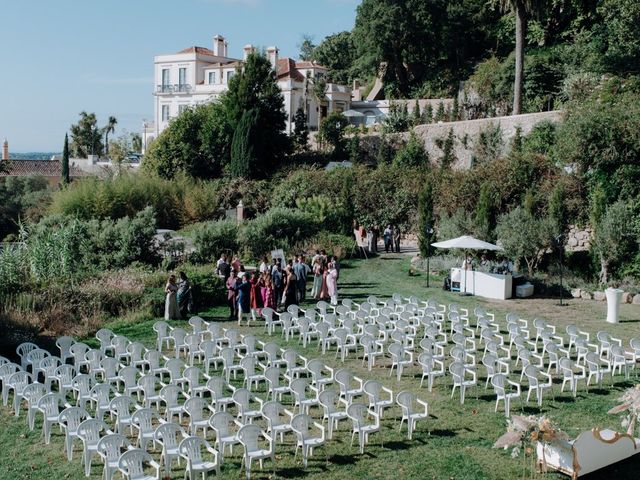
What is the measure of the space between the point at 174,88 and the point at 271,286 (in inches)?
1928

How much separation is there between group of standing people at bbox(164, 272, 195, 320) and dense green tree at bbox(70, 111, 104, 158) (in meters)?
81.7

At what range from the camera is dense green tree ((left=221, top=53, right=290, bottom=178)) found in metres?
45.7

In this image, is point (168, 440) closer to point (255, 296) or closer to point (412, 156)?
point (255, 296)

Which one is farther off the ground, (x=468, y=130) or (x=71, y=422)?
(x=468, y=130)

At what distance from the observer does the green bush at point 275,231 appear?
29.0 m

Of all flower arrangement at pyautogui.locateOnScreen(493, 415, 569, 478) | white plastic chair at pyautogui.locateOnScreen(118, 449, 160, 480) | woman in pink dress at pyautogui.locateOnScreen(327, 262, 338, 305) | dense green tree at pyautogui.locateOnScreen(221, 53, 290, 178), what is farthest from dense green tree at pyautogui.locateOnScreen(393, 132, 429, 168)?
white plastic chair at pyautogui.locateOnScreen(118, 449, 160, 480)

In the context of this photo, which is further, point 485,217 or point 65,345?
point 485,217

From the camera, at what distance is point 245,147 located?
44875mm

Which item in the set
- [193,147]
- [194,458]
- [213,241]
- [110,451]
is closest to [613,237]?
[213,241]

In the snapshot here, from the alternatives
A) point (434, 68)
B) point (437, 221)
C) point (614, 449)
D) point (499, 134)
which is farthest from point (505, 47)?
point (614, 449)

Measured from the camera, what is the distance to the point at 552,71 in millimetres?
44938

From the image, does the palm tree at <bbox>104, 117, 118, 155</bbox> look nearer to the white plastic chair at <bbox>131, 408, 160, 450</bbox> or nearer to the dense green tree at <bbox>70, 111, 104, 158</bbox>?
the dense green tree at <bbox>70, 111, 104, 158</bbox>

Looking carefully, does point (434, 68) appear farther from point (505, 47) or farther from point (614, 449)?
point (614, 449)

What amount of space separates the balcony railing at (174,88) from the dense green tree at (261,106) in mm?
18429
